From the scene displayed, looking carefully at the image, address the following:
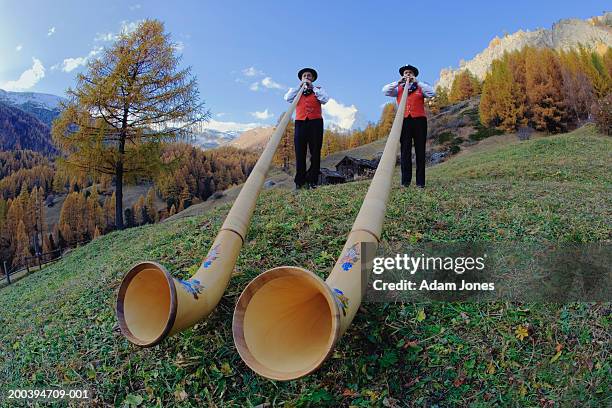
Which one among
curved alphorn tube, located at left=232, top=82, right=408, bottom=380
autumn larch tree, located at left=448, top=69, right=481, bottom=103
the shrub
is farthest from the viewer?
autumn larch tree, located at left=448, top=69, right=481, bottom=103

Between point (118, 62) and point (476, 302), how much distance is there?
1568 cm

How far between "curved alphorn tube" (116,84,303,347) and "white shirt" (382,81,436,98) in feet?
14.1

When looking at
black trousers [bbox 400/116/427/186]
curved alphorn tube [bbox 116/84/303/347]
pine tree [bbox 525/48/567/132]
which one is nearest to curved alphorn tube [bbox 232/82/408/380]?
curved alphorn tube [bbox 116/84/303/347]

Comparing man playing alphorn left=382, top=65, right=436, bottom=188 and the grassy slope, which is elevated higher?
man playing alphorn left=382, top=65, right=436, bottom=188

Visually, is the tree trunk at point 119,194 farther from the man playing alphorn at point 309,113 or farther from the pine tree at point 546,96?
the pine tree at point 546,96

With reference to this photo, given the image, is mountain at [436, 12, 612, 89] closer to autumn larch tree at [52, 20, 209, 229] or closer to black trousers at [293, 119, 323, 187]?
autumn larch tree at [52, 20, 209, 229]

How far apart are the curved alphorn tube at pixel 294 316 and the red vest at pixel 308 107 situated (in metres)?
4.20

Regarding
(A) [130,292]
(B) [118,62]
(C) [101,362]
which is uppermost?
(B) [118,62]

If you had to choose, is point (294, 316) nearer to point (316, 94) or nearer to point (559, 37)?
point (316, 94)

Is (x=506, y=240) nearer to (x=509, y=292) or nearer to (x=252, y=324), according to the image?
(x=509, y=292)

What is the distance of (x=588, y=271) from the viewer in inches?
125

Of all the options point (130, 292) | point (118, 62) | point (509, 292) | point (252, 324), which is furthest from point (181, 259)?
point (118, 62)

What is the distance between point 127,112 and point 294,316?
1518 cm

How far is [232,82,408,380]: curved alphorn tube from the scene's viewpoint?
6.48 feet
